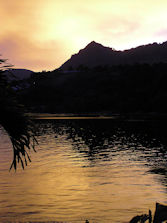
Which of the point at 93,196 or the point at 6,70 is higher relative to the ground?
the point at 6,70

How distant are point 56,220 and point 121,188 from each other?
7.67 meters

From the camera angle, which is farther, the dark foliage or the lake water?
the lake water

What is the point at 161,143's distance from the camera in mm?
51938

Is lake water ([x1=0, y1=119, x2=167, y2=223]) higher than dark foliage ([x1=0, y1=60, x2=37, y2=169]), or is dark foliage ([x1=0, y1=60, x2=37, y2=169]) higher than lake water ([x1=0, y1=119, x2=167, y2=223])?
dark foliage ([x1=0, y1=60, x2=37, y2=169])

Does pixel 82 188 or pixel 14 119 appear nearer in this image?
pixel 14 119

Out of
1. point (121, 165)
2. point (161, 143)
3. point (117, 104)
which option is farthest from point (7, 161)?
point (117, 104)

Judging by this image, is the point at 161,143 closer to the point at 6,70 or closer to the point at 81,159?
the point at 81,159

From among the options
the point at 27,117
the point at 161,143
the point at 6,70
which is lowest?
the point at 161,143

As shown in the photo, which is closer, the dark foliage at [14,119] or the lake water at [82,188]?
the dark foliage at [14,119]

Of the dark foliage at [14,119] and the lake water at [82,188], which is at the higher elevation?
the dark foliage at [14,119]

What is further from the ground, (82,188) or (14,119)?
(14,119)

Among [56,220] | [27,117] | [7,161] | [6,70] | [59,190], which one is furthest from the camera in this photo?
[7,161]

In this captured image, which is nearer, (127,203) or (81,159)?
(127,203)

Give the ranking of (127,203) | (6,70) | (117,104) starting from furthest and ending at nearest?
(117,104) → (127,203) → (6,70)
